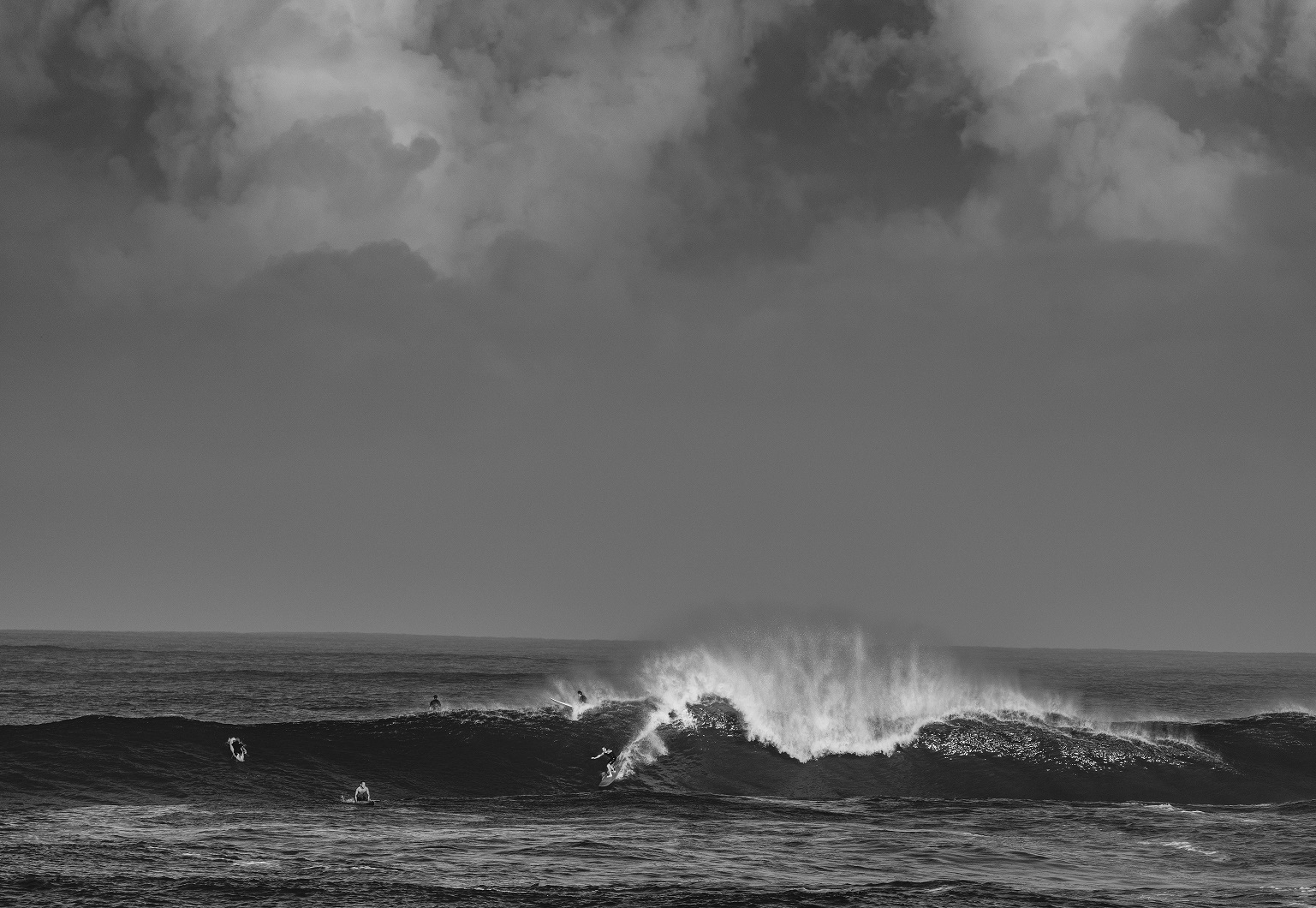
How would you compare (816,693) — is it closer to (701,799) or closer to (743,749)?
(743,749)

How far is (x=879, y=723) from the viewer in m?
36.8

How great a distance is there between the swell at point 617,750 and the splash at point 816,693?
0.45 m

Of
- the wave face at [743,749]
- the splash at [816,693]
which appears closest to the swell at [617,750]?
the wave face at [743,749]

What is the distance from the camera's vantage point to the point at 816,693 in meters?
39.4

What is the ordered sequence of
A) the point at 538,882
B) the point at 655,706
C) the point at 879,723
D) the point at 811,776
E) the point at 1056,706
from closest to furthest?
the point at 538,882 → the point at 811,776 → the point at 879,723 → the point at 655,706 → the point at 1056,706

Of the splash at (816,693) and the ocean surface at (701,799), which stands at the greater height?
the splash at (816,693)

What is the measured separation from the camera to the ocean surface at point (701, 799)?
64.6 feet

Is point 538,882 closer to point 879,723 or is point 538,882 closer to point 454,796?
point 454,796

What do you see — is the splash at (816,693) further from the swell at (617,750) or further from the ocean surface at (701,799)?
the swell at (617,750)

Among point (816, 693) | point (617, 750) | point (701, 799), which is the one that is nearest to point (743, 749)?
point (617, 750)

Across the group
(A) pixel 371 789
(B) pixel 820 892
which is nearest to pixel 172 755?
(A) pixel 371 789

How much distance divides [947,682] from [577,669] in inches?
3217

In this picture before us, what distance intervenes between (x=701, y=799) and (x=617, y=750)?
6.58 meters

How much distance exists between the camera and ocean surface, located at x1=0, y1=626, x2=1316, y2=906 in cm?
1970
